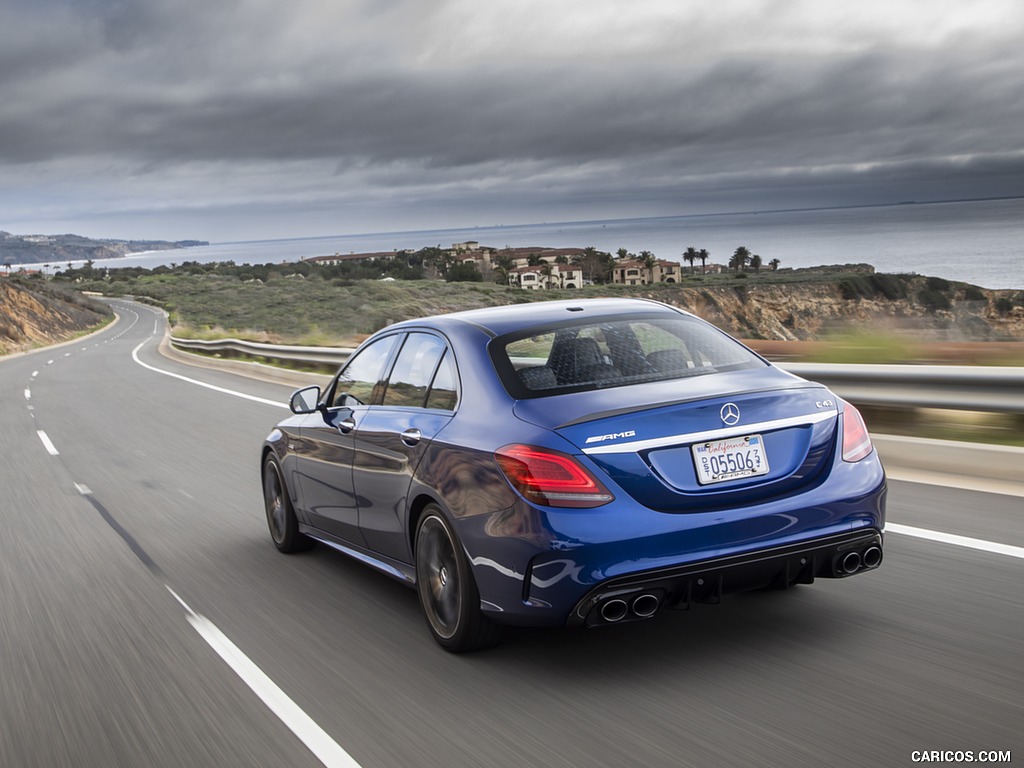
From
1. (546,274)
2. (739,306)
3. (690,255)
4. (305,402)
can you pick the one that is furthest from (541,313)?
(690,255)

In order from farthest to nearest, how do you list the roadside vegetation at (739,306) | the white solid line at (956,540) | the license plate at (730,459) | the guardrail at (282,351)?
the guardrail at (282,351), the roadside vegetation at (739,306), the white solid line at (956,540), the license plate at (730,459)

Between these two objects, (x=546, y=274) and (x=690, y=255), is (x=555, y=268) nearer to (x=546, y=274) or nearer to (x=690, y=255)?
(x=546, y=274)

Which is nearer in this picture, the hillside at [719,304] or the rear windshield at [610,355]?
the rear windshield at [610,355]

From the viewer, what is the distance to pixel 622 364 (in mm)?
5227

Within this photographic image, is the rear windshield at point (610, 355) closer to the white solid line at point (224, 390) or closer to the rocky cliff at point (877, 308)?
the rocky cliff at point (877, 308)

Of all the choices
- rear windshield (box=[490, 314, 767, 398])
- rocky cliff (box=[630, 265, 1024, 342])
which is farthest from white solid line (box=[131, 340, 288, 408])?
rear windshield (box=[490, 314, 767, 398])

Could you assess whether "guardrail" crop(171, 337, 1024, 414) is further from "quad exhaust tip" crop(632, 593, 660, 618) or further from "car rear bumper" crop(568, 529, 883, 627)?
"quad exhaust tip" crop(632, 593, 660, 618)

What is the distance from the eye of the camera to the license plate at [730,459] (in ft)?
15.1

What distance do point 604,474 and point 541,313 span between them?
1.48m

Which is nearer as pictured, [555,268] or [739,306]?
[739,306]

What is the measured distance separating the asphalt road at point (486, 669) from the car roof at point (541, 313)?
58.5 inches

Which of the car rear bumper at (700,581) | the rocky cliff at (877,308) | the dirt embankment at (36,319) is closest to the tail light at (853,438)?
the car rear bumper at (700,581)

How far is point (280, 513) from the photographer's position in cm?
773

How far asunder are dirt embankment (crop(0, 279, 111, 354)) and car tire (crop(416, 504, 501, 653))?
243ft
